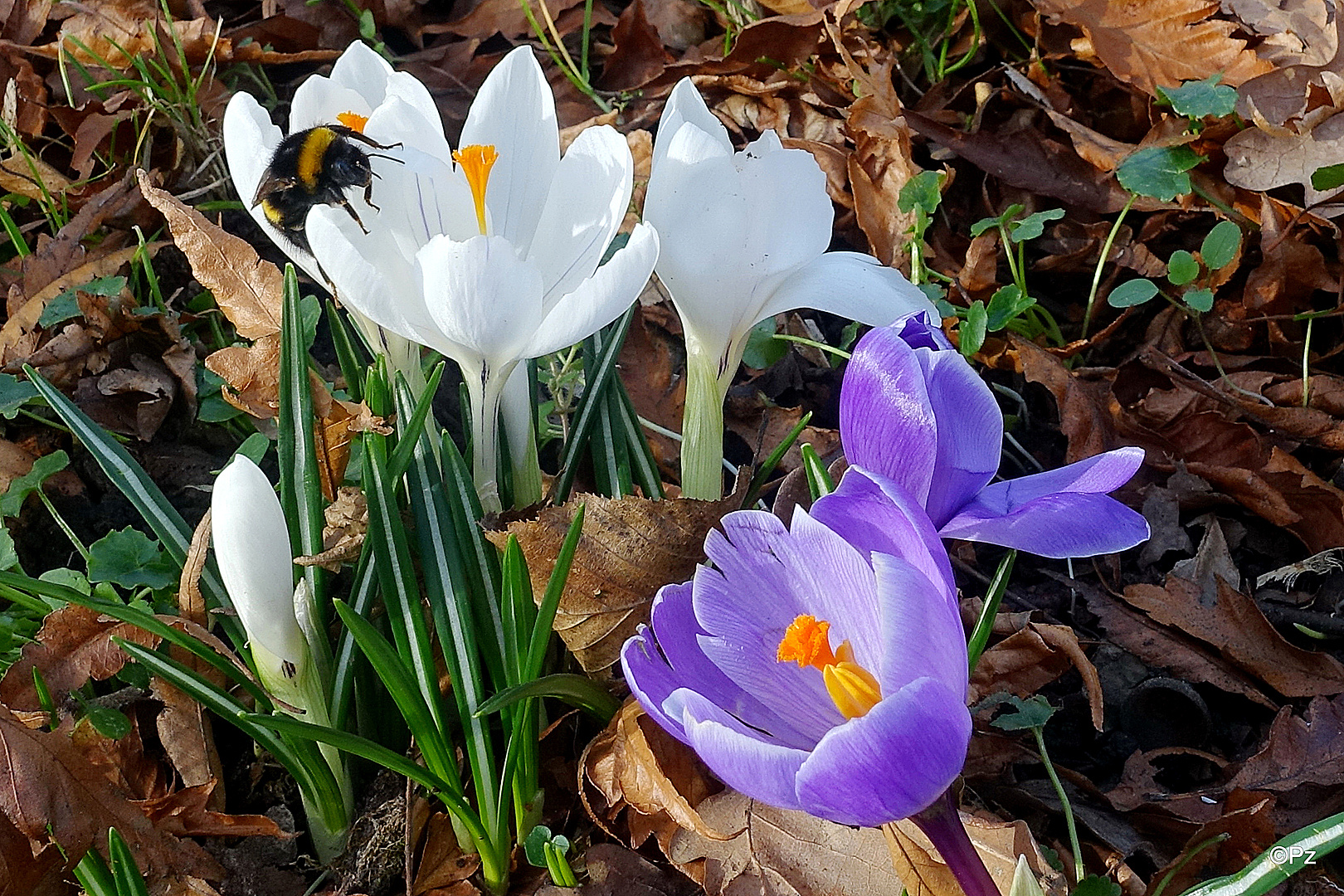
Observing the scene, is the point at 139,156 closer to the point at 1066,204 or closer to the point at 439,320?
the point at 439,320

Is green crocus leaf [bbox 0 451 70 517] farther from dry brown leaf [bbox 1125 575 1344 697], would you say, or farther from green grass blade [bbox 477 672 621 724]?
dry brown leaf [bbox 1125 575 1344 697]

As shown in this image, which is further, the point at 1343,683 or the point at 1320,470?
the point at 1320,470

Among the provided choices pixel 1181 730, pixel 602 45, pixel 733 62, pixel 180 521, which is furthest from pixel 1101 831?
pixel 602 45

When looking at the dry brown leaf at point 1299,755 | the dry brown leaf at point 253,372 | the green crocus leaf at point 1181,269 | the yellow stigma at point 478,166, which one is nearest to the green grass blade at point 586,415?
the yellow stigma at point 478,166

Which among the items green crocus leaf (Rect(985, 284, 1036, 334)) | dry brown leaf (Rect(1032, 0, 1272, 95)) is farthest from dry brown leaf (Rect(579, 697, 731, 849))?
dry brown leaf (Rect(1032, 0, 1272, 95))

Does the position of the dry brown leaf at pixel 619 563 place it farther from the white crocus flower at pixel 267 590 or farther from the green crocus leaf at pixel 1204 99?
the green crocus leaf at pixel 1204 99
